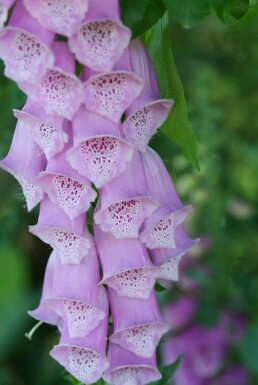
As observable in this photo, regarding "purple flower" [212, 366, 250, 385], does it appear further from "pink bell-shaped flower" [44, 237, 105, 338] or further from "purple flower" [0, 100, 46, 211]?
"purple flower" [0, 100, 46, 211]

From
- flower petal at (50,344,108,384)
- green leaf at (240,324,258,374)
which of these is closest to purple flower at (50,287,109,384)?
flower petal at (50,344,108,384)

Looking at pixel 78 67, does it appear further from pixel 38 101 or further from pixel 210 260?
pixel 210 260

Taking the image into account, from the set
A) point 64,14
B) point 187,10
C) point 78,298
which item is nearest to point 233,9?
point 187,10

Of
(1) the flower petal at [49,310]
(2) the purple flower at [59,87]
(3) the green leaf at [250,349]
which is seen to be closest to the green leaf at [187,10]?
(2) the purple flower at [59,87]

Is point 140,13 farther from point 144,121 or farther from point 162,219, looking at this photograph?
point 162,219

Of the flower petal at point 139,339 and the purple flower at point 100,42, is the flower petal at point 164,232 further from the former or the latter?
the purple flower at point 100,42
